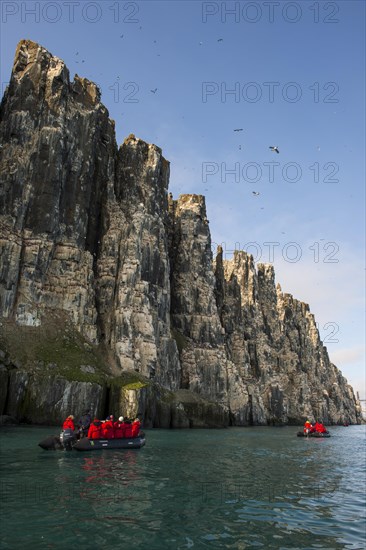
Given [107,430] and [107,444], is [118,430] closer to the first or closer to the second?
[107,430]

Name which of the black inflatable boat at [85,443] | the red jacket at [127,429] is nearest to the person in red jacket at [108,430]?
the black inflatable boat at [85,443]

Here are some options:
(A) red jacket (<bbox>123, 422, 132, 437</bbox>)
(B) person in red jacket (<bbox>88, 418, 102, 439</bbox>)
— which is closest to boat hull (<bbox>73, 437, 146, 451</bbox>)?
(B) person in red jacket (<bbox>88, 418, 102, 439</bbox>)

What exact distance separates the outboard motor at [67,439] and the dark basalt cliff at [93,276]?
24.5 metres

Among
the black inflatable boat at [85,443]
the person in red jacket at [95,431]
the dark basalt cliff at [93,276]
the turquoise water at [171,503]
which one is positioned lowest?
the turquoise water at [171,503]

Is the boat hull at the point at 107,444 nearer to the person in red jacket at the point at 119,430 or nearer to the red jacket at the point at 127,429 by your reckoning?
the person in red jacket at the point at 119,430

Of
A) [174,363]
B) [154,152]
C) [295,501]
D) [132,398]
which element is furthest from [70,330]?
[295,501]

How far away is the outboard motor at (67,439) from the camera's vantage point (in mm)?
33750

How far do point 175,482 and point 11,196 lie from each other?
6592 cm

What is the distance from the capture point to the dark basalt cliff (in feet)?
216

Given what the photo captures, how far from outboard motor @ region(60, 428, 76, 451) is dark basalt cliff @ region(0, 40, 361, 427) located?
24.5 meters

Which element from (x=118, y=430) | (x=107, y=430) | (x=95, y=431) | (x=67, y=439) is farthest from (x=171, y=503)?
(x=118, y=430)

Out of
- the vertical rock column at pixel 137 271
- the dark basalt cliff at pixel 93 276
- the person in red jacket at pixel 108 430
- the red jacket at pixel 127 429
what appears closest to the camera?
the person in red jacket at pixel 108 430

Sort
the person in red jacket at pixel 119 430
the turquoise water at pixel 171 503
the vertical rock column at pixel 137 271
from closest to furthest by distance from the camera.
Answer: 1. the turquoise water at pixel 171 503
2. the person in red jacket at pixel 119 430
3. the vertical rock column at pixel 137 271

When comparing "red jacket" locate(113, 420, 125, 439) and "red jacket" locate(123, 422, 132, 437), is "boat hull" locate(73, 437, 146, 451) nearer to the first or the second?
"red jacket" locate(113, 420, 125, 439)
